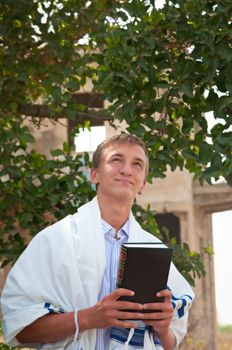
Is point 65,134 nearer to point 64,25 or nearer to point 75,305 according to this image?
point 64,25

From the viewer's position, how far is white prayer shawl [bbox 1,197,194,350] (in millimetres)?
3061

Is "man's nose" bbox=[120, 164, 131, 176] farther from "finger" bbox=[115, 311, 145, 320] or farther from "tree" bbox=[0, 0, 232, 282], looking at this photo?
"tree" bbox=[0, 0, 232, 282]

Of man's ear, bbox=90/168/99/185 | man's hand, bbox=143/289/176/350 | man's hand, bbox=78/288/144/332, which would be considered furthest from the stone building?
man's hand, bbox=78/288/144/332

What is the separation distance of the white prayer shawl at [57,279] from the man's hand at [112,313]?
0.39ft

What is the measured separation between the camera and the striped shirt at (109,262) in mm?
3102

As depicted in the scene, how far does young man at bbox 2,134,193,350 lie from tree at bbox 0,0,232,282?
1360mm

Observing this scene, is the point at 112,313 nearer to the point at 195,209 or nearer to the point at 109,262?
the point at 109,262

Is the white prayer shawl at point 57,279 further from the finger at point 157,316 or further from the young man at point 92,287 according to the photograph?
the finger at point 157,316

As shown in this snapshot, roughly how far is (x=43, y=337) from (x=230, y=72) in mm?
2261

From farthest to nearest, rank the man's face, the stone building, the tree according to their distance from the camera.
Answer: the stone building < the tree < the man's face

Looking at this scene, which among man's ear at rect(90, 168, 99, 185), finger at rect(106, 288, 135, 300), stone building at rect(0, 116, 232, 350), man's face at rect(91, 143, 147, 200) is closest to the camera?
finger at rect(106, 288, 135, 300)

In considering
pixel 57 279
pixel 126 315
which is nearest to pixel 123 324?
pixel 126 315

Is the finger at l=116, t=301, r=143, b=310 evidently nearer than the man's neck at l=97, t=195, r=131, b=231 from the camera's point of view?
Yes

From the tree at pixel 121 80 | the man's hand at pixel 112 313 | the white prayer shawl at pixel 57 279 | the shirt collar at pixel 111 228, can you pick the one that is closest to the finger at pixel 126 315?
the man's hand at pixel 112 313
